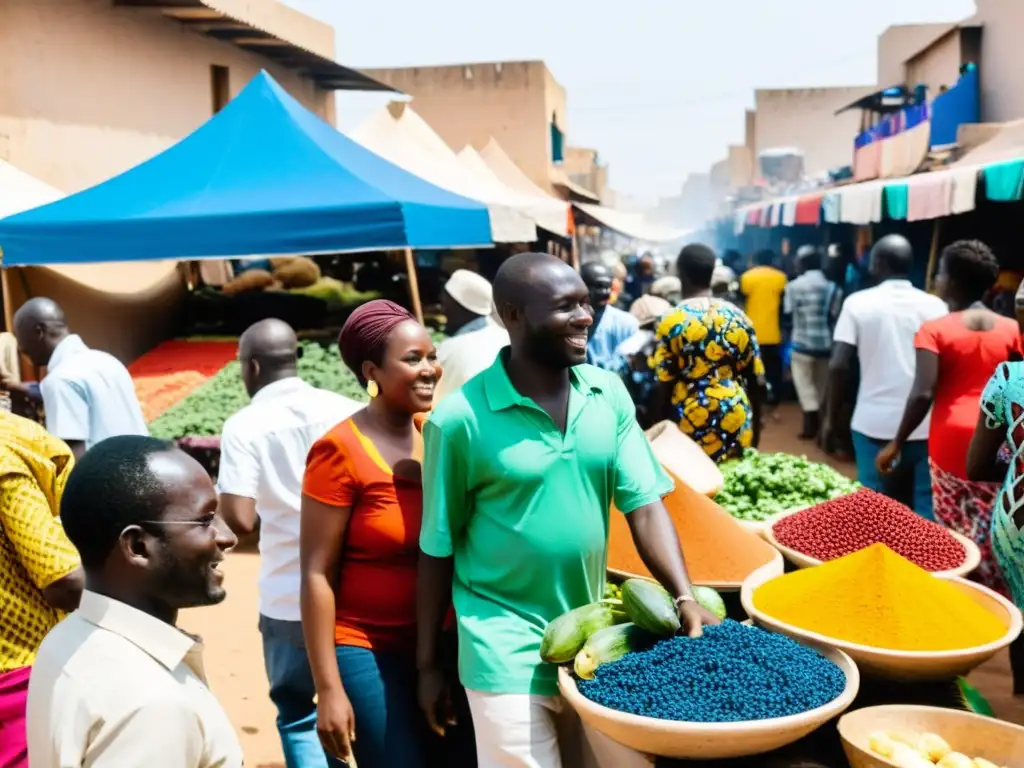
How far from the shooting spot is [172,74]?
1102 centimetres

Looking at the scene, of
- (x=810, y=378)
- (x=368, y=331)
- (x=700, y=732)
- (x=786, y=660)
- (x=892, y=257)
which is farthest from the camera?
(x=810, y=378)

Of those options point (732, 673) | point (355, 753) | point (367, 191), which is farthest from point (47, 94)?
point (732, 673)

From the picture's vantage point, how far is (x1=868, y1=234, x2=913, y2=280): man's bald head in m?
A: 5.19

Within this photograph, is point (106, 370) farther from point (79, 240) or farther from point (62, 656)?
point (62, 656)

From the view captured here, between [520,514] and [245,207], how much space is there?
444 centimetres

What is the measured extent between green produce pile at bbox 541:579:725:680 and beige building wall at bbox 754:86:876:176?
35911 mm

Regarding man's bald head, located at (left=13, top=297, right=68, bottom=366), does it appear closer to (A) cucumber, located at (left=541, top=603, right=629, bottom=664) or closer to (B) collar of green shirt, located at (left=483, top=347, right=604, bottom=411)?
(B) collar of green shirt, located at (left=483, top=347, right=604, bottom=411)

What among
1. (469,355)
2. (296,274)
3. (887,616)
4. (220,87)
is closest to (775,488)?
(469,355)

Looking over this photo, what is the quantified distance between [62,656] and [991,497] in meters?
3.44

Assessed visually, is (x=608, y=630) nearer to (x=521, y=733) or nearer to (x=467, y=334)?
(x=521, y=733)

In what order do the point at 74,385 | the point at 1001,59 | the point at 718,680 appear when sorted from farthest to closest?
the point at 1001,59 → the point at 74,385 → the point at 718,680

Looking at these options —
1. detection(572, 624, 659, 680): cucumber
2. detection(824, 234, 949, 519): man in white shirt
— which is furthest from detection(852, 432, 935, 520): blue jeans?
detection(572, 624, 659, 680): cucumber

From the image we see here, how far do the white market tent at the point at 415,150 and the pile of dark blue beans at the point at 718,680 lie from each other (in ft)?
30.7

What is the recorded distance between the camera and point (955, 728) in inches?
84.7
